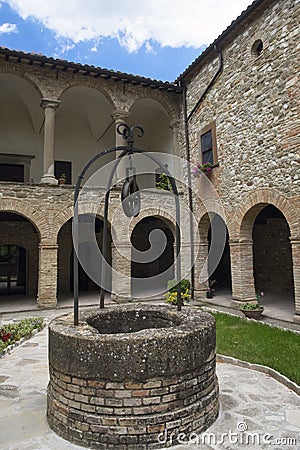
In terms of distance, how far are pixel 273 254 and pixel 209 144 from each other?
187 inches

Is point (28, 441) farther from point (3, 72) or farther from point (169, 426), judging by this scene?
point (3, 72)

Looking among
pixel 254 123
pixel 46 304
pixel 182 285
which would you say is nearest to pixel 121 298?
pixel 182 285

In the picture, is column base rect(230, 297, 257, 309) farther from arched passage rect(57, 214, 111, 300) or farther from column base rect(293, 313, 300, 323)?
arched passage rect(57, 214, 111, 300)

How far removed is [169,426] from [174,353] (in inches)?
25.6

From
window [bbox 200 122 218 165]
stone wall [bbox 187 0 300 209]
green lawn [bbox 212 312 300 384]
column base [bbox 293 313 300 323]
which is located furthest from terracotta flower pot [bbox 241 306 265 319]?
window [bbox 200 122 218 165]

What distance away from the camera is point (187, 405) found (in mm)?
3230

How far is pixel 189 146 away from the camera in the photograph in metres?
12.6

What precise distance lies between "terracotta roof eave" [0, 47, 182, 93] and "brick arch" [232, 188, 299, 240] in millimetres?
5794

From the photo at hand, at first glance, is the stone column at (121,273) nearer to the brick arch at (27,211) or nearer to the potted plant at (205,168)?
the brick arch at (27,211)

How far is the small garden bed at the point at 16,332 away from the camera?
21.2ft

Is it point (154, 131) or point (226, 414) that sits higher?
point (154, 131)

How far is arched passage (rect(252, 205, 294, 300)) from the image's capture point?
464 inches

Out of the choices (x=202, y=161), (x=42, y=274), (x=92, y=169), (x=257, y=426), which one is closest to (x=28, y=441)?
(x=257, y=426)

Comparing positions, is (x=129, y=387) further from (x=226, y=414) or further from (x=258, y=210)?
(x=258, y=210)
